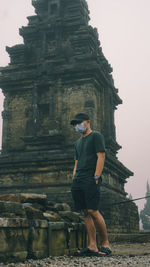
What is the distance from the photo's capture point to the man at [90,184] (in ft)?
17.4

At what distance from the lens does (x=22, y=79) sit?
16859 mm

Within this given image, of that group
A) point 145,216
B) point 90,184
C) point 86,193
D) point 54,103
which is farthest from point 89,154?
point 145,216

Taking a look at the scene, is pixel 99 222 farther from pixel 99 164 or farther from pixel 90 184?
pixel 99 164

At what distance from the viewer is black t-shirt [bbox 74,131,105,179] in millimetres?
5461

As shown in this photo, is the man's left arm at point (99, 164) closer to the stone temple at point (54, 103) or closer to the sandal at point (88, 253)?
the sandal at point (88, 253)

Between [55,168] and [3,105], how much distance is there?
4918 millimetres

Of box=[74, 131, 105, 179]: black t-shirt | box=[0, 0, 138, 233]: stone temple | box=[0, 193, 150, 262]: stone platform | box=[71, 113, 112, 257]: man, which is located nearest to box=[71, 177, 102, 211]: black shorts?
box=[71, 113, 112, 257]: man

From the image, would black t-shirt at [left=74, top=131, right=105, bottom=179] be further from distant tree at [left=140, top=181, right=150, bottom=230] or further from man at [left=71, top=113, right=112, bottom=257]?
distant tree at [left=140, top=181, right=150, bottom=230]

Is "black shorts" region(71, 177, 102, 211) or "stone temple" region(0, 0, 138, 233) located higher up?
"stone temple" region(0, 0, 138, 233)

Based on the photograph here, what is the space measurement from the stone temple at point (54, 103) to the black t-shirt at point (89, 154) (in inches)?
296

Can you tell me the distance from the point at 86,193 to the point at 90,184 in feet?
0.50

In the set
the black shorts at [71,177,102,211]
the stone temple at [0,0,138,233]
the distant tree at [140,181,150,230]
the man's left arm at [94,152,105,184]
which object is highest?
the stone temple at [0,0,138,233]

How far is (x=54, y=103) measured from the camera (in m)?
16.1

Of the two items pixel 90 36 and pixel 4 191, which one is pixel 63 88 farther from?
pixel 4 191
